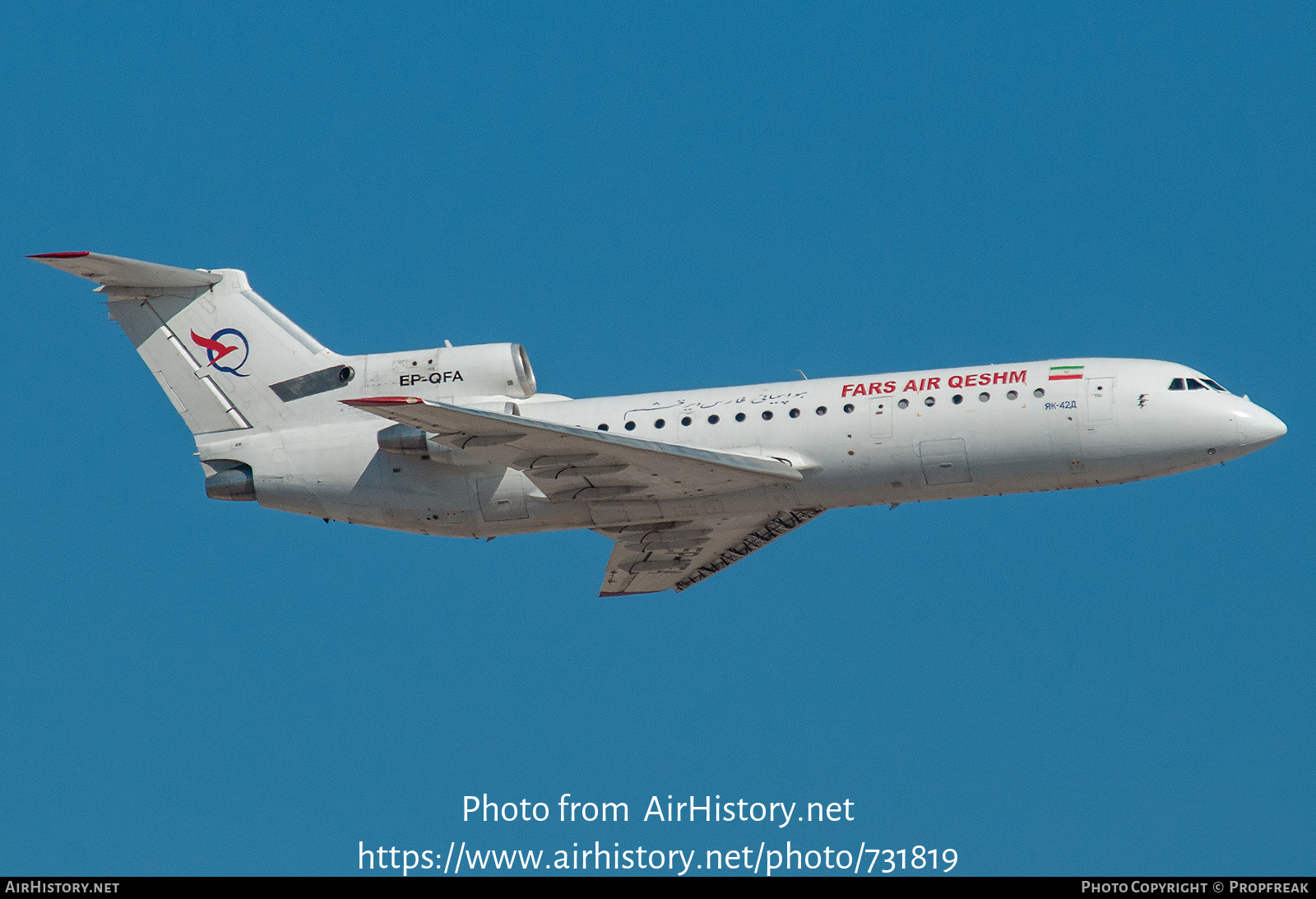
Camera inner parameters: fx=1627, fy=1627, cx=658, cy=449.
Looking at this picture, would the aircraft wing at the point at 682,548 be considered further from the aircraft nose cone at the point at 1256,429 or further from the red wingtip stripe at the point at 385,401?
the aircraft nose cone at the point at 1256,429

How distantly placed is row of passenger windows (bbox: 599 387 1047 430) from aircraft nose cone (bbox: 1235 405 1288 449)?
1212mm

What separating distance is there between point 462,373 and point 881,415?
8.25 metres

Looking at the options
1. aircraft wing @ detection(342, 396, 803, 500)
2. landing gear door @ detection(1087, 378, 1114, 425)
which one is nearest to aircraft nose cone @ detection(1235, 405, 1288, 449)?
landing gear door @ detection(1087, 378, 1114, 425)

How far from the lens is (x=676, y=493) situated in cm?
3047

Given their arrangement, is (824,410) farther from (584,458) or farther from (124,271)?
(124,271)

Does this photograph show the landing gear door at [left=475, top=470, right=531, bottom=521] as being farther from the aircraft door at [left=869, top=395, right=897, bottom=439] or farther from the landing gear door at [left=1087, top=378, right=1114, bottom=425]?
the landing gear door at [left=1087, top=378, right=1114, bottom=425]

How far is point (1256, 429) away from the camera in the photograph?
94.5ft

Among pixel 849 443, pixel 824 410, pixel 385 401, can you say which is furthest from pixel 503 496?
pixel 849 443

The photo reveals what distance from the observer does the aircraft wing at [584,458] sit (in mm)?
28281

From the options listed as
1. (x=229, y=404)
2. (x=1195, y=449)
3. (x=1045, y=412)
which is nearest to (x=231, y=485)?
(x=229, y=404)

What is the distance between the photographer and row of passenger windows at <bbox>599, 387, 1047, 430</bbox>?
29.4m
